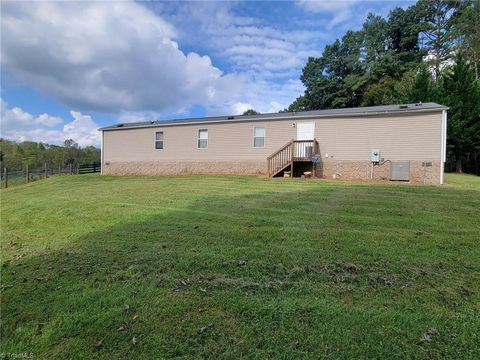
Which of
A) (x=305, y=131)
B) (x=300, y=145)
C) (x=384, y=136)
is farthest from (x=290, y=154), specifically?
(x=384, y=136)

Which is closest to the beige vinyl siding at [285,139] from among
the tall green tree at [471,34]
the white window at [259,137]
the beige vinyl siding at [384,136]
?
the beige vinyl siding at [384,136]

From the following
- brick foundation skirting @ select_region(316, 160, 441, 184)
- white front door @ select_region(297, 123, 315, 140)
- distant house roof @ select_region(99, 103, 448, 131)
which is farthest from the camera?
white front door @ select_region(297, 123, 315, 140)

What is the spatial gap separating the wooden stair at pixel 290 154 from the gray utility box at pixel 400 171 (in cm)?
334

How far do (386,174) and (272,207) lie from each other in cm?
815

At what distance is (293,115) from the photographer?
1505cm

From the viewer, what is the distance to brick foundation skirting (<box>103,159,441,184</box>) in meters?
12.4

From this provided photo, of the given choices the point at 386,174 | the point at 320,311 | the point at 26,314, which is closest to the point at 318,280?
the point at 320,311

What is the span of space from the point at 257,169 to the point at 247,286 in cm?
1244

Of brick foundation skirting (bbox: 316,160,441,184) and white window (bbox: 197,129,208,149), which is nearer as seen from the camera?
brick foundation skirting (bbox: 316,160,441,184)

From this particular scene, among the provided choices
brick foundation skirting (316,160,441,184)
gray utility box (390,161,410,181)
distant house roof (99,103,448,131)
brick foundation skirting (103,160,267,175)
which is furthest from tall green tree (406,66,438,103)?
brick foundation skirting (103,160,267,175)

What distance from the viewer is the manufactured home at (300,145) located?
40.7ft

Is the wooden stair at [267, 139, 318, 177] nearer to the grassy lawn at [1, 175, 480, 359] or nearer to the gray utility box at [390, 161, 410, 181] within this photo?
the gray utility box at [390, 161, 410, 181]

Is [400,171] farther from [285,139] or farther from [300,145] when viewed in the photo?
[285,139]

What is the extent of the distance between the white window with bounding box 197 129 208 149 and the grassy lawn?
10.9 m
